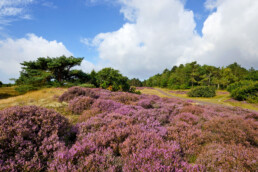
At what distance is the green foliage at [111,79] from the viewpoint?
1955 cm

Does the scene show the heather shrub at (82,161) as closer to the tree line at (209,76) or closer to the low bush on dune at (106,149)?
the low bush on dune at (106,149)

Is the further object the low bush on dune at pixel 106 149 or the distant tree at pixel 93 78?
the distant tree at pixel 93 78

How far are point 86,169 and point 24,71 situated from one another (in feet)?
63.9

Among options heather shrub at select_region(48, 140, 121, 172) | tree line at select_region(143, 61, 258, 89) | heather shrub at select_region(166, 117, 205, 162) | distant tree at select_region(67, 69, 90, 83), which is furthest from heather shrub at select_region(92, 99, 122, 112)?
tree line at select_region(143, 61, 258, 89)

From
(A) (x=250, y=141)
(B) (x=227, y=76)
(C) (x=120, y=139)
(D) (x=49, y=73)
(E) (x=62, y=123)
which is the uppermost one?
(B) (x=227, y=76)

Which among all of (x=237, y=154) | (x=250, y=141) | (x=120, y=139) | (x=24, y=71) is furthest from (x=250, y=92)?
(x=24, y=71)

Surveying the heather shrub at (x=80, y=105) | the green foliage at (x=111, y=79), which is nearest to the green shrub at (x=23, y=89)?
the green foliage at (x=111, y=79)

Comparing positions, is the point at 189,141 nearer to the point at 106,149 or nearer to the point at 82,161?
the point at 106,149

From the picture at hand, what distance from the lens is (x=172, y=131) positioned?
3861 millimetres

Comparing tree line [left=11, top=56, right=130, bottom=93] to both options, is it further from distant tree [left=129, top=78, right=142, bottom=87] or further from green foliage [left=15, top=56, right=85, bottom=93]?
distant tree [left=129, top=78, right=142, bottom=87]

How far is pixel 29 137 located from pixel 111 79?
17.7 metres

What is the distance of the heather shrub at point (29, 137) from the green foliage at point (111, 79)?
624 inches

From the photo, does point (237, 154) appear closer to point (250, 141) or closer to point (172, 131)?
point (172, 131)

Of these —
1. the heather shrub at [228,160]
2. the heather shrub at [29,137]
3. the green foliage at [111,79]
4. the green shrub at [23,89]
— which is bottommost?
the heather shrub at [228,160]
